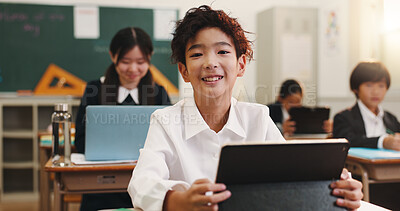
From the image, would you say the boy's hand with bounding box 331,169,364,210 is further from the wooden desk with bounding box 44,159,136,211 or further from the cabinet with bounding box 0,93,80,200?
the cabinet with bounding box 0,93,80,200

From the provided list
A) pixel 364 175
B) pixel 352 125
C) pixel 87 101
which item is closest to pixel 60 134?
pixel 87 101

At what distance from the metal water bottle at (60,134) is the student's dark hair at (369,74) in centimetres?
176

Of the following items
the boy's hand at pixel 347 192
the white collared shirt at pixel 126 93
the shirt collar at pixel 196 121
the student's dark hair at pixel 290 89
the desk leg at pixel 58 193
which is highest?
the student's dark hair at pixel 290 89

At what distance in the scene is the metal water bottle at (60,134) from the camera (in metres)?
1.68

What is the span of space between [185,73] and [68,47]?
10.8 ft

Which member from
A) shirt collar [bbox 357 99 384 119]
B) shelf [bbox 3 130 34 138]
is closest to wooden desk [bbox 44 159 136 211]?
shirt collar [bbox 357 99 384 119]

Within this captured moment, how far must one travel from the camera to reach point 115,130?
158cm

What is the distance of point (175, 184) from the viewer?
0.79 metres

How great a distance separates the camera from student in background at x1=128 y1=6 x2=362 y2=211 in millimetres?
963

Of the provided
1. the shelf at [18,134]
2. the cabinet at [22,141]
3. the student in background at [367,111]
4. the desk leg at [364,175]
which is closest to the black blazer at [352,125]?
the student in background at [367,111]

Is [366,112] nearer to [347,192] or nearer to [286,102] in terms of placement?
[286,102]

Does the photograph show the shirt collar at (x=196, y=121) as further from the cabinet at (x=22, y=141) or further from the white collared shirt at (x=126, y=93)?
the cabinet at (x=22, y=141)

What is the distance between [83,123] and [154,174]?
1309 millimetres

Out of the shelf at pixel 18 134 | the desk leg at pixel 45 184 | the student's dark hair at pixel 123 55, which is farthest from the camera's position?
the shelf at pixel 18 134
